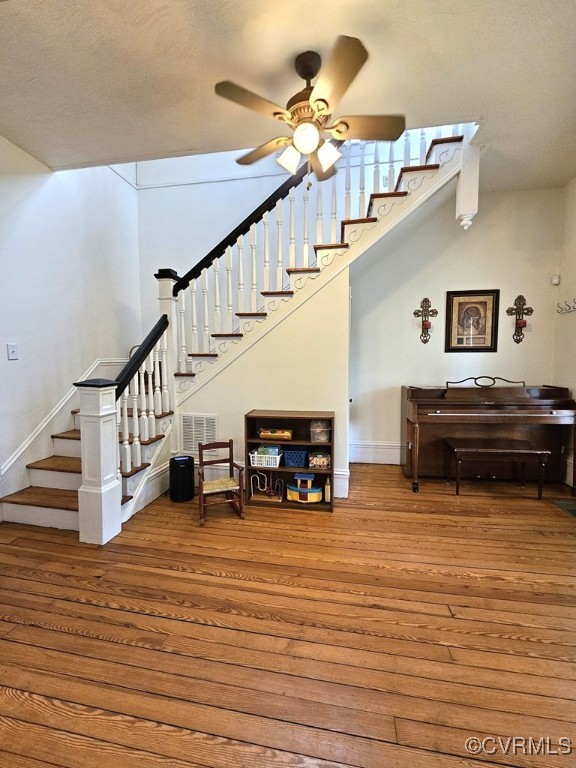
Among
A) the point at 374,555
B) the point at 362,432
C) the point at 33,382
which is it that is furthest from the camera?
the point at 362,432

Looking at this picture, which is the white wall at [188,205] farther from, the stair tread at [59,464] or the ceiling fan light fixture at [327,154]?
the ceiling fan light fixture at [327,154]

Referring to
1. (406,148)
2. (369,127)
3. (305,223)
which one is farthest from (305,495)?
(406,148)

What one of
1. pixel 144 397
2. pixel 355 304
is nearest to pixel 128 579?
pixel 144 397

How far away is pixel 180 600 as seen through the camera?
1820 mm

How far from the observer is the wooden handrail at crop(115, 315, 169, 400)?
2.68 metres

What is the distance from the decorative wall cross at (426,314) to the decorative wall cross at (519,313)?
2.58ft

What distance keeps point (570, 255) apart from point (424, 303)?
4.59 ft

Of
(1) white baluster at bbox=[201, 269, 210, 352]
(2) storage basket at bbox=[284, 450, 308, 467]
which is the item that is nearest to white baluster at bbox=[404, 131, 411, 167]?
(1) white baluster at bbox=[201, 269, 210, 352]

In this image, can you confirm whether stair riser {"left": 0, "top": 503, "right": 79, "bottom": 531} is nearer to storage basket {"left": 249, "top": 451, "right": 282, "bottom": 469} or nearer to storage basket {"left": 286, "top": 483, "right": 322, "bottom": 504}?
storage basket {"left": 249, "top": 451, "right": 282, "bottom": 469}

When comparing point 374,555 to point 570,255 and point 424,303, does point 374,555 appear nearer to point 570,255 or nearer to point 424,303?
point 424,303

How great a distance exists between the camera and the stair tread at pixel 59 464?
9.23ft

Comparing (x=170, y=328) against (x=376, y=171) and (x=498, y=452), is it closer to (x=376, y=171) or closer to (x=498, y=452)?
(x=376, y=171)

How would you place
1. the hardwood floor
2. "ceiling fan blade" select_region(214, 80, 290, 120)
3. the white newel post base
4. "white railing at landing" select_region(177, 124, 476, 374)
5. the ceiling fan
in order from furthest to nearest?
"white railing at landing" select_region(177, 124, 476, 374)
the white newel post base
"ceiling fan blade" select_region(214, 80, 290, 120)
the ceiling fan
the hardwood floor

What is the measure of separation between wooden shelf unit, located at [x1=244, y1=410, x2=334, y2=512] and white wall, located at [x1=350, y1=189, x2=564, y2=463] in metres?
1.15
